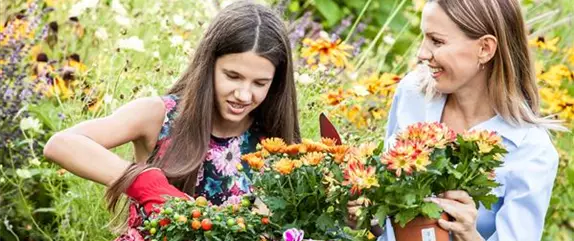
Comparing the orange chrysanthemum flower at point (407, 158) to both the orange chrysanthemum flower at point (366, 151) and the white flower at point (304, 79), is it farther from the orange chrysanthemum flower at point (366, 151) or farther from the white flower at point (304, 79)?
the white flower at point (304, 79)

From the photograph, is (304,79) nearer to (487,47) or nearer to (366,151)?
(487,47)

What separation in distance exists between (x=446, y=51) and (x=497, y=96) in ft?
0.63

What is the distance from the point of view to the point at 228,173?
3.21 metres

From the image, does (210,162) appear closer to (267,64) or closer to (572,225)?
(267,64)

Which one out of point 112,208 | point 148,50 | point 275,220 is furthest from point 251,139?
point 148,50

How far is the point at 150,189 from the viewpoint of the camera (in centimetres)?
276

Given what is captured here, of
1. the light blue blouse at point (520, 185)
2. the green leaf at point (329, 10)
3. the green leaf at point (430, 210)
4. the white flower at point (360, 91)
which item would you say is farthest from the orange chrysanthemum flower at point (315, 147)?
the green leaf at point (329, 10)

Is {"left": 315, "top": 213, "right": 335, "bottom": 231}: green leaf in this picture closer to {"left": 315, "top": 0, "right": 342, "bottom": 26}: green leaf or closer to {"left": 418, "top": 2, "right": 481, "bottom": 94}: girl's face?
{"left": 418, "top": 2, "right": 481, "bottom": 94}: girl's face

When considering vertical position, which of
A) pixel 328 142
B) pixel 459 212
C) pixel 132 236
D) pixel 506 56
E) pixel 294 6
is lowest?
pixel 294 6

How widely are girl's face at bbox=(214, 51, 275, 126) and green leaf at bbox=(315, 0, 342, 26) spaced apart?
3203mm

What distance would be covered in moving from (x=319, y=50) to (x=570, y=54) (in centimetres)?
141

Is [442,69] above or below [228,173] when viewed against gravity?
above

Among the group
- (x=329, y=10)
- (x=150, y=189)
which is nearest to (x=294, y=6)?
(x=329, y=10)

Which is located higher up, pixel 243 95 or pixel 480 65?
pixel 480 65
